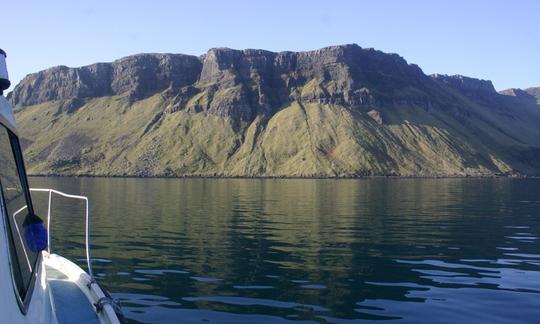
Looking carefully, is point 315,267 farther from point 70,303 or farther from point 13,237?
point 13,237

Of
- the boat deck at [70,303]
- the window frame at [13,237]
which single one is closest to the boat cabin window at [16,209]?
the window frame at [13,237]

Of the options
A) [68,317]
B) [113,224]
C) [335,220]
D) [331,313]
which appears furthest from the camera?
[335,220]

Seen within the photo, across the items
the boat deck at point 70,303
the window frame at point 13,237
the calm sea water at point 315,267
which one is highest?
the window frame at point 13,237

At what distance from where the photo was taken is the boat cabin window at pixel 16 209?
8164 millimetres

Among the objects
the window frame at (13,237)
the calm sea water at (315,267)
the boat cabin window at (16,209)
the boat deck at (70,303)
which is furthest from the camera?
the calm sea water at (315,267)

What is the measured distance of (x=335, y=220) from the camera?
55.0 meters

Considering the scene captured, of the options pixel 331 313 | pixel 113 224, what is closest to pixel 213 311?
pixel 331 313

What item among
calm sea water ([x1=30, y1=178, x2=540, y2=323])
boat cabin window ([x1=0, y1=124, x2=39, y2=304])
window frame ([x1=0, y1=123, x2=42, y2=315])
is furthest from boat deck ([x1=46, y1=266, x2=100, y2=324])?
calm sea water ([x1=30, y1=178, x2=540, y2=323])

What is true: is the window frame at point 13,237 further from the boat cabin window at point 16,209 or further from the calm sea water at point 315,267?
the calm sea water at point 315,267

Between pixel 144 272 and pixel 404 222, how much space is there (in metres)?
31.9

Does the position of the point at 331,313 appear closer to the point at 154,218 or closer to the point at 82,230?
the point at 82,230

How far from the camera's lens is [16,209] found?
31.8 feet

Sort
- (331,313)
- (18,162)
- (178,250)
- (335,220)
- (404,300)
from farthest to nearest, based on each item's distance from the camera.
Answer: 1. (335,220)
2. (178,250)
3. (404,300)
4. (331,313)
5. (18,162)

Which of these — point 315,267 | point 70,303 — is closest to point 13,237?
point 70,303
